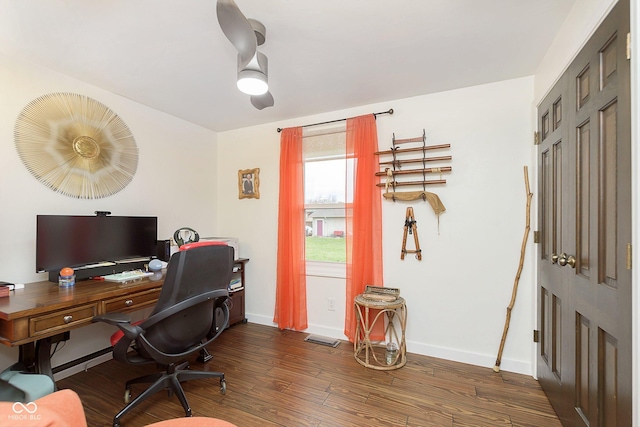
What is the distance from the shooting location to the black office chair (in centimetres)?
158

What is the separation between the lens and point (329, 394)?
6.56ft

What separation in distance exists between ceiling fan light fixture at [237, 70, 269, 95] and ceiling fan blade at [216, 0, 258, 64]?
6 centimetres

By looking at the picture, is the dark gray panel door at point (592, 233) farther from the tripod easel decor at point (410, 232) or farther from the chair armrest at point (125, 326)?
the chair armrest at point (125, 326)

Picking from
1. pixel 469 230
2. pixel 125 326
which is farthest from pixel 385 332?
pixel 125 326

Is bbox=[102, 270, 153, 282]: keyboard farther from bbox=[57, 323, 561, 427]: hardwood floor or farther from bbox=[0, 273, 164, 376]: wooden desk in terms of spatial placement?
bbox=[57, 323, 561, 427]: hardwood floor

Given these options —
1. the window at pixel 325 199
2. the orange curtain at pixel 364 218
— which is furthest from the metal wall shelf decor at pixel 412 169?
the window at pixel 325 199

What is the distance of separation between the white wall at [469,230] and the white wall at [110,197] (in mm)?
1896

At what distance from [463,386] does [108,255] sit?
116 inches

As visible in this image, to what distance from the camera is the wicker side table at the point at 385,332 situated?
7.70 feet

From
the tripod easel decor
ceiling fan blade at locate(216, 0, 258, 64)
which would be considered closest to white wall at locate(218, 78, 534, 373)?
the tripod easel decor

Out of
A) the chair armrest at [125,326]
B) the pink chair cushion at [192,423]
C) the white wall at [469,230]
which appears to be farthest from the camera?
the white wall at [469,230]

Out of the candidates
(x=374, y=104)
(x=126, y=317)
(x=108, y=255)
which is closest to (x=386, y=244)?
(x=374, y=104)

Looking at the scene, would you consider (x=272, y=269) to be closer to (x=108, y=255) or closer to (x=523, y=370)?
(x=108, y=255)

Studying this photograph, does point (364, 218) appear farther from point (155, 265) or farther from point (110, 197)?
point (110, 197)
